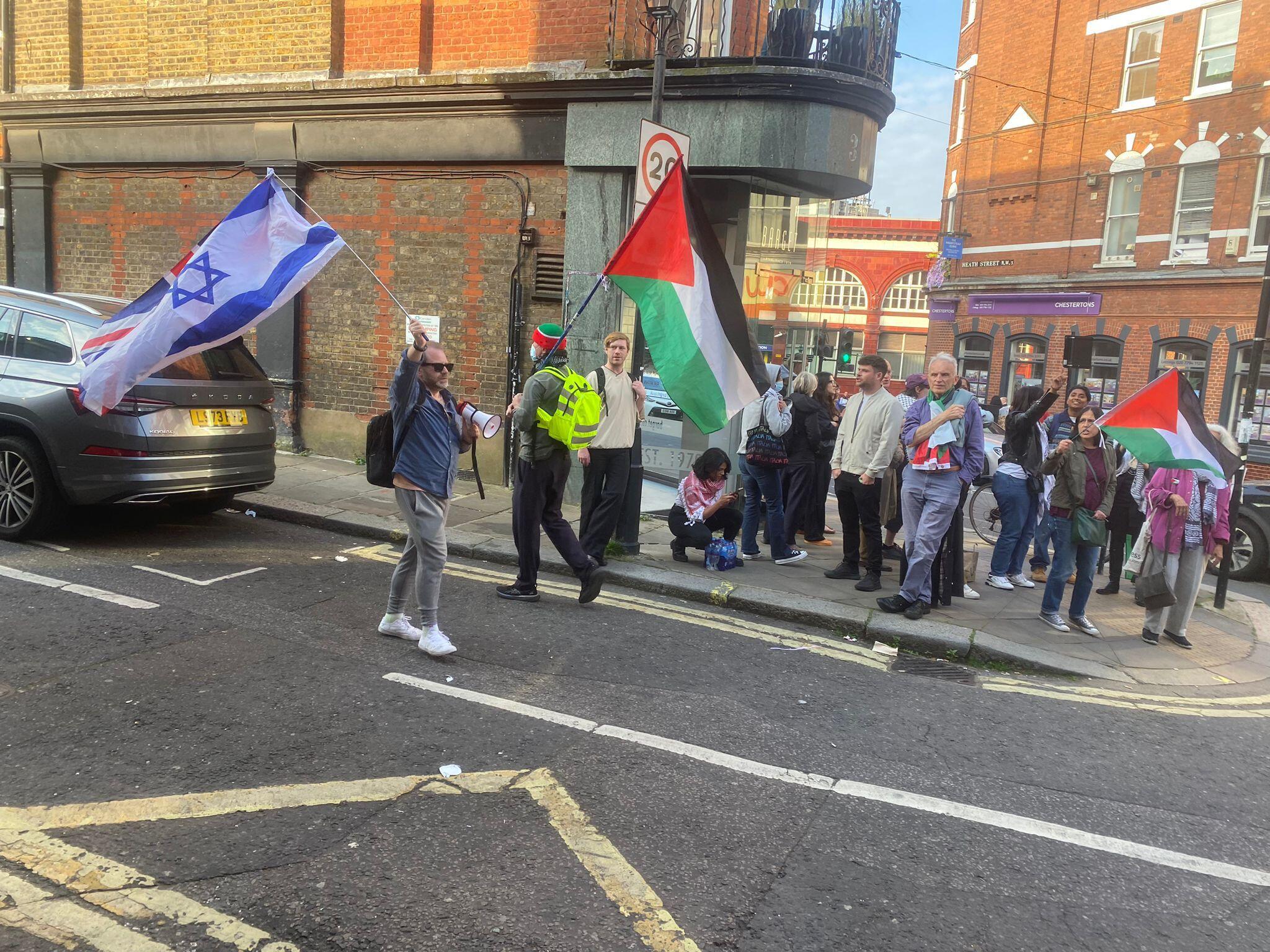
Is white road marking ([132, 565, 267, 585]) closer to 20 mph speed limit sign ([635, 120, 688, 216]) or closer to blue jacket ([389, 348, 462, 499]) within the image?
blue jacket ([389, 348, 462, 499])

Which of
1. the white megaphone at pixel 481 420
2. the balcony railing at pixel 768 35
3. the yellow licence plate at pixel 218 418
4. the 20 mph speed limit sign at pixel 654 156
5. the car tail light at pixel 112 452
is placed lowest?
the car tail light at pixel 112 452

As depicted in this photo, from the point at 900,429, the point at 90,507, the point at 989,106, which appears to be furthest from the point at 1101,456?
the point at 989,106

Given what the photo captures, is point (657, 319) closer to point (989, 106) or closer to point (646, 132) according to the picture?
point (646, 132)

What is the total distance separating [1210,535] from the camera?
21.8 ft

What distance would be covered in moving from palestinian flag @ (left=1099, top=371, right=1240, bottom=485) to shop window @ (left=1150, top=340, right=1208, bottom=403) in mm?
17793

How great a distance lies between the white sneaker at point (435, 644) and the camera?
5.23 m

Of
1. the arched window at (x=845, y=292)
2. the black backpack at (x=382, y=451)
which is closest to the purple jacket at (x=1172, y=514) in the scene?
the black backpack at (x=382, y=451)

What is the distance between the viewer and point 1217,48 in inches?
881

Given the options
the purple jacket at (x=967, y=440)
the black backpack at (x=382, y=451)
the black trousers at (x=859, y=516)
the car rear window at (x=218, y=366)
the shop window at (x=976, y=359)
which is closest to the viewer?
the black backpack at (x=382, y=451)

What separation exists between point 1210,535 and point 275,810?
6.36m

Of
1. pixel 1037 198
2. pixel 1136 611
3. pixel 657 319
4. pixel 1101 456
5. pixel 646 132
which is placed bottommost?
pixel 1136 611

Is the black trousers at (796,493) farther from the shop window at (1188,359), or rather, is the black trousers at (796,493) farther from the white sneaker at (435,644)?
the shop window at (1188,359)

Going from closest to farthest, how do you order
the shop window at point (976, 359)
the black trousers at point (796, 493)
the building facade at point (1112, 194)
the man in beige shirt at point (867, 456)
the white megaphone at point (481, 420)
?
the white megaphone at point (481, 420) < the man in beige shirt at point (867, 456) < the black trousers at point (796, 493) < the building facade at point (1112, 194) < the shop window at point (976, 359)

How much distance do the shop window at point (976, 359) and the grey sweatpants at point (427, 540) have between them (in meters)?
25.2
